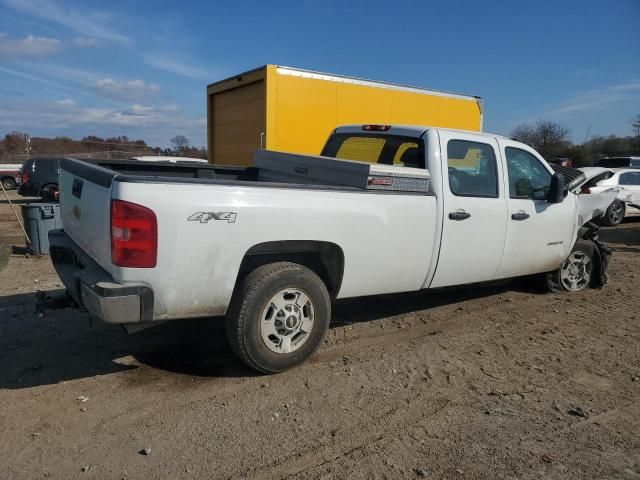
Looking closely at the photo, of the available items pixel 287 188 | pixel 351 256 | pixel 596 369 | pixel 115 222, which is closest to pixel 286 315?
pixel 351 256

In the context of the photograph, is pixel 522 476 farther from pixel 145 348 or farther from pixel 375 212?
pixel 145 348

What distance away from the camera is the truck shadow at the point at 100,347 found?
397 centimetres

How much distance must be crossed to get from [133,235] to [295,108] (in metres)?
6.17

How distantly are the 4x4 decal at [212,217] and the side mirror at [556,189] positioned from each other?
362 centimetres

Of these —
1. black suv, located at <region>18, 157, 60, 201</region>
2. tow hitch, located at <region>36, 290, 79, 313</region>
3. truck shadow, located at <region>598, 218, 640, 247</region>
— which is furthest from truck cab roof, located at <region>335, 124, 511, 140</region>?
black suv, located at <region>18, 157, 60, 201</region>

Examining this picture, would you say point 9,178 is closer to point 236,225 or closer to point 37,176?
point 37,176

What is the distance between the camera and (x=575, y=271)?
21.4 ft

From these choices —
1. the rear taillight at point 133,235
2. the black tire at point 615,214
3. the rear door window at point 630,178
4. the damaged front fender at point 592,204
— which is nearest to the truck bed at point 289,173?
the rear taillight at point 133,235

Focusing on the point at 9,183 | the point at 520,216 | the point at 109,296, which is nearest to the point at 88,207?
the point at 109,296

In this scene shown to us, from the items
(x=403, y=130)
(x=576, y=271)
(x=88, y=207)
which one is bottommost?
(x=576, y=271)

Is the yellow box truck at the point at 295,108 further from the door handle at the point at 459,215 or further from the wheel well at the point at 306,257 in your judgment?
the wheel well at the point at 306,257

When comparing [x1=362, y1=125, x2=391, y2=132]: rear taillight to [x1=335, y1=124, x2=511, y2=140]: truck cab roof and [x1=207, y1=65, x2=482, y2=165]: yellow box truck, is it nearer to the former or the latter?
[x1=335, y1=124, x2=511, y2=140]: truck cab roof

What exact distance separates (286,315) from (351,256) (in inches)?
27.3

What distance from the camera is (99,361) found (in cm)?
415
